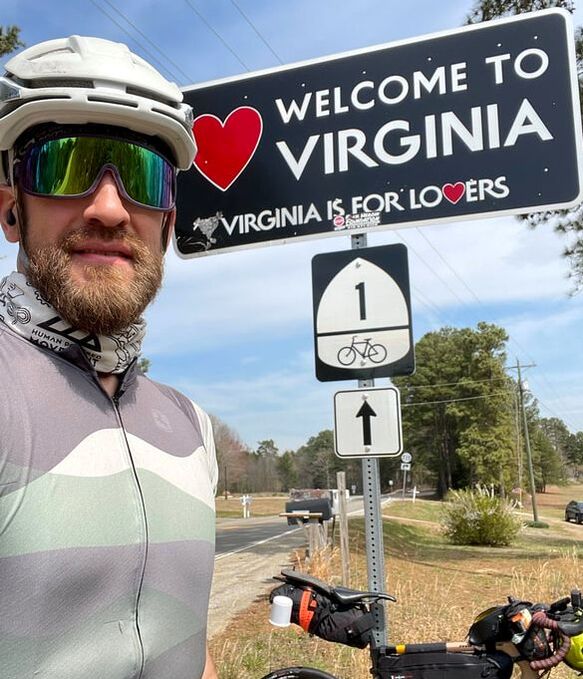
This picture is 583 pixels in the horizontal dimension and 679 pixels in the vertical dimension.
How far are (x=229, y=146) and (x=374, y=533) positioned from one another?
6.45 feet

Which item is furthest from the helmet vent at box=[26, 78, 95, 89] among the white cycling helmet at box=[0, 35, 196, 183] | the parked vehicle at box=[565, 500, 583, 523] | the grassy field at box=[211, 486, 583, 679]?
the parked vehicle at box=[565, 500, 583, 523]

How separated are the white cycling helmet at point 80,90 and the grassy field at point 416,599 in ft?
13.4

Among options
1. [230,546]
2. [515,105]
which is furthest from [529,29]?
[230,546]

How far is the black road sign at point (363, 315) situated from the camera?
9.30ft

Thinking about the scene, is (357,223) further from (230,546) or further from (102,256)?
(230,546)

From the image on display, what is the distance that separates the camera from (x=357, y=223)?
9.55 feet

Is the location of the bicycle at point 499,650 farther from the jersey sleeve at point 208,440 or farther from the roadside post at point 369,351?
the jersey sleeve at point 208,440

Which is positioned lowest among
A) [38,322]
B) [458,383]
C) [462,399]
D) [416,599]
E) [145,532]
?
[416,599]

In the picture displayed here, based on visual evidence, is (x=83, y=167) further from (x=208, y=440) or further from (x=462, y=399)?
(x=462, y=399)

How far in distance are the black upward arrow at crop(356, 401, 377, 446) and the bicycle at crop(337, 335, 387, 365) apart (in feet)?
0.67

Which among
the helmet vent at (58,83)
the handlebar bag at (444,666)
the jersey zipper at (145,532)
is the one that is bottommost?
the handlebar bag at (444,666)

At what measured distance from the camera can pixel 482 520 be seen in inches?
553

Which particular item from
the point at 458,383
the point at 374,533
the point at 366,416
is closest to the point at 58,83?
the point at 366,416

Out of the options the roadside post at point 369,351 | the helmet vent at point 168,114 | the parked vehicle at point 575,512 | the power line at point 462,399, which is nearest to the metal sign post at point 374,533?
the roadside post at point 369,351
